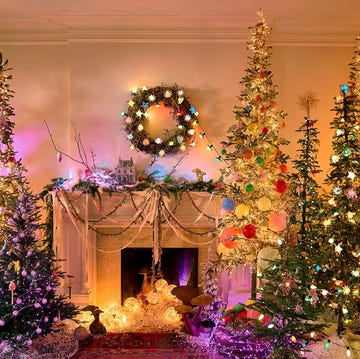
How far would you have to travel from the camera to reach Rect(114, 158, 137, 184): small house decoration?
5.01 m

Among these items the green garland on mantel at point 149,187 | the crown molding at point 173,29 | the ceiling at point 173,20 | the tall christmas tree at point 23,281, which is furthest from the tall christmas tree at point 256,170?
the tall christmas tree at point 23,281

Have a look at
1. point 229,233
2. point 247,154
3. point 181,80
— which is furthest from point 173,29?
point 229,233

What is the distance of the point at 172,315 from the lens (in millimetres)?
4812

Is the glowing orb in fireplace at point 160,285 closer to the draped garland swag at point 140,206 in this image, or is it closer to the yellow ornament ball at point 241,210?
the draped garland swag at point 140,206

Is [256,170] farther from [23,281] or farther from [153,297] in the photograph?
[23,281]

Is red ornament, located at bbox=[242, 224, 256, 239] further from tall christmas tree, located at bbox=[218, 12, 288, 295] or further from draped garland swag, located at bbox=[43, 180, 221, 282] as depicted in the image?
draped garland swag, located at bbox=[43, 180, 221, 282]

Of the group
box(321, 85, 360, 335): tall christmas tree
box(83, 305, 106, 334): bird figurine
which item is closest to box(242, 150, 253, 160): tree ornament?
box(321, 85, 360, 335): tall christmas tree

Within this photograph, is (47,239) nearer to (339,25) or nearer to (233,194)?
(233,194)

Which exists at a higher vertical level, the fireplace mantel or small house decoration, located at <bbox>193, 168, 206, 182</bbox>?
small house decoration, located at <bbox>193, 168, 206, 182</bbox>

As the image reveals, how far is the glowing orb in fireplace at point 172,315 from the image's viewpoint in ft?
15.8

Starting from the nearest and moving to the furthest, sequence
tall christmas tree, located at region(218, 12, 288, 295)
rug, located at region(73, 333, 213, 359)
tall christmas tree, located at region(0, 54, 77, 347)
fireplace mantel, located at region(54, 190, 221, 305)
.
Answer: tall christmas tree, located at region(0, 54, 77, 347)
rug, located at region(73, 333, 213, 359)
tall christmas tree, located at region(218, 12, 288, 295)
fireplace mantel, located at region(54, 190, 221, 305)

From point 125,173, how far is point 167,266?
1362 mm

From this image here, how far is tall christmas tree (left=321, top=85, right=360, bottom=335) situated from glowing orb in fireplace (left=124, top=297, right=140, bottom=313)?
227 centimetres

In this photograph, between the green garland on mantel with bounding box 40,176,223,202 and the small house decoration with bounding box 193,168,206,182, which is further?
the small house decoration with bounding box 193,168,206,182
